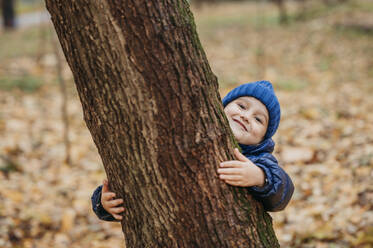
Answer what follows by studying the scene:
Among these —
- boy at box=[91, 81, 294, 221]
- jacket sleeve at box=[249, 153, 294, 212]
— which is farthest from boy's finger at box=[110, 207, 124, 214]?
jacket sleeve at box=[249, 153, 294, 212]

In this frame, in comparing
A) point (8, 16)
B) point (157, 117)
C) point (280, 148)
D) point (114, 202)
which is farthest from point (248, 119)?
point (8, 16)

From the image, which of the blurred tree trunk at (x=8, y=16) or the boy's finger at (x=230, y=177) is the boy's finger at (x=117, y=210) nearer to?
the boy's finger at (x=230, y=177)

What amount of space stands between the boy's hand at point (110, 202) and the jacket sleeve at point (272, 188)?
0.56 metres

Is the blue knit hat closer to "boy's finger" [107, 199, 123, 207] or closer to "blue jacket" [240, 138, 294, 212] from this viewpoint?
"blue jacket" [240, 138, 294, 212]

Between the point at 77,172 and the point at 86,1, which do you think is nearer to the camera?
the point at 86,1

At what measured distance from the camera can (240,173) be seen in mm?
1442

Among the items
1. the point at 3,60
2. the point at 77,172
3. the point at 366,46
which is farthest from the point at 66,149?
the point at 366,46

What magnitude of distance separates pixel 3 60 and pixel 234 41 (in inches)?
298

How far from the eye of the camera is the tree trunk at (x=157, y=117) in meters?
1.28

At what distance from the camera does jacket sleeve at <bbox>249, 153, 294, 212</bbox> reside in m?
1.51

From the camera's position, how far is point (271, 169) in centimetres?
156

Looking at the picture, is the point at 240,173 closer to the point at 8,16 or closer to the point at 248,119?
the point at 248,119

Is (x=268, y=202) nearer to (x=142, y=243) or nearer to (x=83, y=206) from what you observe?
(x=142, y=243)

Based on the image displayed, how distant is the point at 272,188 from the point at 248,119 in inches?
15.3
